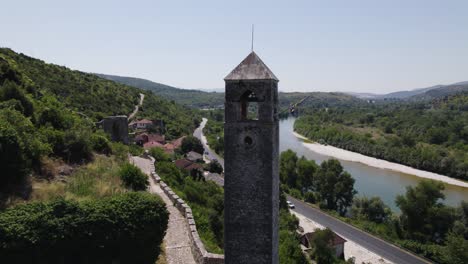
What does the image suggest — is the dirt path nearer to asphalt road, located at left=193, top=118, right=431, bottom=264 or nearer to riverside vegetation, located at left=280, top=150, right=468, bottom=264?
asphalt road, located at left=193, top=118, right=431, bottom=264

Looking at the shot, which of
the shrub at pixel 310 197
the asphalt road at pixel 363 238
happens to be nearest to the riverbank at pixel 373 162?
the shrub at pixel 310 197

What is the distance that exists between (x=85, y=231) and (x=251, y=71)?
22.4 feet

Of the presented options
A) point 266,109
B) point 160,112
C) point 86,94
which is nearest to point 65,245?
point 266,109

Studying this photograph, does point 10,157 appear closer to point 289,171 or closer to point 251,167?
point 251,167

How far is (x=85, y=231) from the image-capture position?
10.9 metres

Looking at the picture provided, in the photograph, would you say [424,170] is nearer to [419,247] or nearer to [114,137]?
[419,247]

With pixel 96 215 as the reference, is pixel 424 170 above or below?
below

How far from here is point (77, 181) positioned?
15.5m

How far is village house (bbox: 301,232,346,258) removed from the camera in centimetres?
2844

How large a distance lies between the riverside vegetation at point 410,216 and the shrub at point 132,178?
77.6 ft

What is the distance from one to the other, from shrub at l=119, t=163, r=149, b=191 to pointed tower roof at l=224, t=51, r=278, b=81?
888 cm

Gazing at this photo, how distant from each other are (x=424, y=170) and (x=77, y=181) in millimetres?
55352

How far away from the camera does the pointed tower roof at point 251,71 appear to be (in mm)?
10828

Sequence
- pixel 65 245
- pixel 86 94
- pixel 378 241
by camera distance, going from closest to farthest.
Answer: pixel 65 245 → pixel 378 241 → pixel 86 94
